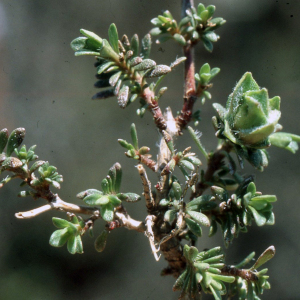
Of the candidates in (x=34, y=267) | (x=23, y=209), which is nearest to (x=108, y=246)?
(x=34, y=267)

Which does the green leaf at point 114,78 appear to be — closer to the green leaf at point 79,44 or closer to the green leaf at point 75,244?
the green leaf at point 79,44

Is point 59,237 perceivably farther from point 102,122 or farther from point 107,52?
point 102,122

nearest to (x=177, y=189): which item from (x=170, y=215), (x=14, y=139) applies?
(x=170, y=215)

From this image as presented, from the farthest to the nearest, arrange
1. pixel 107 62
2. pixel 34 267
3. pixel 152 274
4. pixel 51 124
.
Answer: pixel 51 124 < pixel 152 274 < pixel 34 267 < pixel 107 62

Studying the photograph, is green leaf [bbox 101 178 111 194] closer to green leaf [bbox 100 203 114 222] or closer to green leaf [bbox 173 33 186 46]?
green leaf [bbox 100 203 114 222]

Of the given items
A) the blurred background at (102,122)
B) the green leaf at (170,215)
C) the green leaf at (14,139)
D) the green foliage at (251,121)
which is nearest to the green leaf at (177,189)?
the green leaf at (170,215)

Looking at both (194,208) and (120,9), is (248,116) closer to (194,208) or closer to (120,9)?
(194,208)

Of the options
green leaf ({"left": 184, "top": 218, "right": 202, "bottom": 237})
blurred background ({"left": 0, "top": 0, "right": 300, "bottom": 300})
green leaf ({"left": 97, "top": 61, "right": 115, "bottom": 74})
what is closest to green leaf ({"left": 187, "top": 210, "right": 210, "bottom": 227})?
green leaf ({"left": 184, "top": 218, "right": 202, "bottom": 237})
